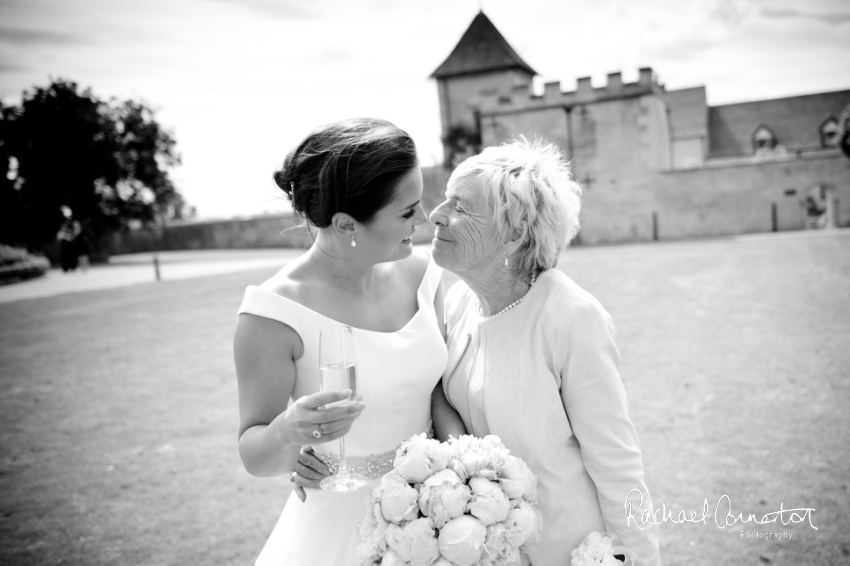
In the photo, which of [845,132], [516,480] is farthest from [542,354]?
[845,132]

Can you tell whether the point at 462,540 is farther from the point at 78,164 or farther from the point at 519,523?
the point at 78,164

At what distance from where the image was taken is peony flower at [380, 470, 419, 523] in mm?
2064

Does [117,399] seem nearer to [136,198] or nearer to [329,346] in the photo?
[329,346]

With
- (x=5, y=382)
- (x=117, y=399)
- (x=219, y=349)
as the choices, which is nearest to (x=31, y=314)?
(x=5, y=382)

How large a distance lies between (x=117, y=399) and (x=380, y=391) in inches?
338

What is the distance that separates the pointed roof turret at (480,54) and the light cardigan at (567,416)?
39.9m

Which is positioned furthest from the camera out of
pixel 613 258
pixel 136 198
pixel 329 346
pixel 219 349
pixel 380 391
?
pixel 136 198

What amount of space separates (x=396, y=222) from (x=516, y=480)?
1.27m

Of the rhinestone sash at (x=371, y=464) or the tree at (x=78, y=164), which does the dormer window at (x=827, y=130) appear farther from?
the rhinestone sash at (x=371, y=464)

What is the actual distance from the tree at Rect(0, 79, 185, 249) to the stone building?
80.5 ft

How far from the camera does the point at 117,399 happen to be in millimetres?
9805
